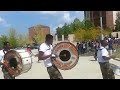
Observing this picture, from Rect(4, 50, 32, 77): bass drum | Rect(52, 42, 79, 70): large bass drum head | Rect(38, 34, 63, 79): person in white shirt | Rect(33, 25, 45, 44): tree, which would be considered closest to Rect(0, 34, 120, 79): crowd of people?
Rect(38, 34, 63, 79): person in white shirt

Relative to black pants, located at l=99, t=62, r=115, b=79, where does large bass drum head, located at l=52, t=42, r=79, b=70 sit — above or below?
above

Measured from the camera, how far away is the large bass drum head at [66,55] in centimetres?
822

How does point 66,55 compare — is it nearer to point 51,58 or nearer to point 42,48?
point 51,58

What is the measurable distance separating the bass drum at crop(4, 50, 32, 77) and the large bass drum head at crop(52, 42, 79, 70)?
0.82 metres

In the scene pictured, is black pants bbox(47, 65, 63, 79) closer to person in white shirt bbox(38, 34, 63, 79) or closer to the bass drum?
person in white shirt bbox(38, 34, 63, 79)

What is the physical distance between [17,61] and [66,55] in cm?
122

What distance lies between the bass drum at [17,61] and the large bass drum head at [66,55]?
0.82 metres

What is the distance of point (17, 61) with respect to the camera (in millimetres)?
8352

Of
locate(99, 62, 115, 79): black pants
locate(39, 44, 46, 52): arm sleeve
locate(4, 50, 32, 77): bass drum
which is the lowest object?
locate(99, 62, 115, 79): black pants

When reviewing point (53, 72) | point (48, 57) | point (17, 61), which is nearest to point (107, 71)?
point (53, 72)

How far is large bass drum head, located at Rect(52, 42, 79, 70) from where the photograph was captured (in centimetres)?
822
